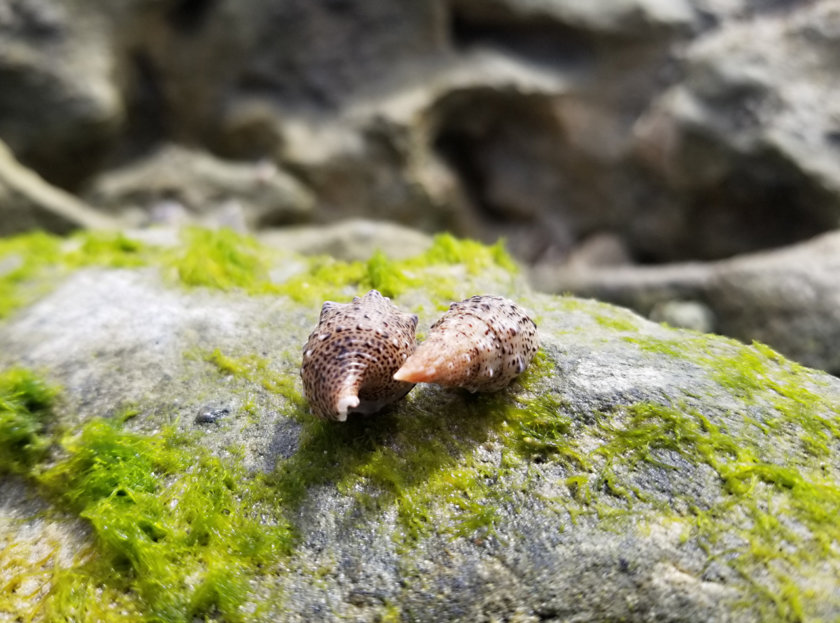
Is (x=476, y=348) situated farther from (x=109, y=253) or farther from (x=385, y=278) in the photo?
(x=109, y=253)

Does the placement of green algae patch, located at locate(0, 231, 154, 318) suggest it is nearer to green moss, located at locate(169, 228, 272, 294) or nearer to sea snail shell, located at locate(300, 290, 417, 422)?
green moss, located at locate(169, 228, 272, 294)

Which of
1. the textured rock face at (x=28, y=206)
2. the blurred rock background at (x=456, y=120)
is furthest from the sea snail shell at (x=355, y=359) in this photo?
the textured rock face at (x=28, y=206)

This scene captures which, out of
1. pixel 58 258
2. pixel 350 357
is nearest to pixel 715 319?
pixel 350 357

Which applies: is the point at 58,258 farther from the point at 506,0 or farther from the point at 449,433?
the point at 506,0

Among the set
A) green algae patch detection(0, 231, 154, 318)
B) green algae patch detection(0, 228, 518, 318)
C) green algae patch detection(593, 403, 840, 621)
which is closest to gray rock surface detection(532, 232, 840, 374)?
green algae patch detection(0, 228, 518, 318)

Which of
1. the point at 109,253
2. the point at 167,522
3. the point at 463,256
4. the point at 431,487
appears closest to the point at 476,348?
the point at 431,487

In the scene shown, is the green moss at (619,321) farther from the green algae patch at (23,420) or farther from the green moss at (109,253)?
the green moss at (109,253)
